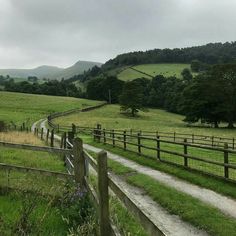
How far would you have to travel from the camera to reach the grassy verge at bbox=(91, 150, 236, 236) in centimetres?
823

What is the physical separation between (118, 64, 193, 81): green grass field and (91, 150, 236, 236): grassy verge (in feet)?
469

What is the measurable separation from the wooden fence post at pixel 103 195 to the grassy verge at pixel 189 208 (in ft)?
10.7

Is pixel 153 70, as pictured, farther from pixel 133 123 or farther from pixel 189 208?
pixel 189 208

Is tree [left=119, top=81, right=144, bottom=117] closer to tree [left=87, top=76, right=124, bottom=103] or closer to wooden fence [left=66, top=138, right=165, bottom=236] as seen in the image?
tree [left=87, top=76, right=124, bottom=103]

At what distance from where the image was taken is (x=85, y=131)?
44469 millimetres

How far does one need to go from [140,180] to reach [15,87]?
131 meters

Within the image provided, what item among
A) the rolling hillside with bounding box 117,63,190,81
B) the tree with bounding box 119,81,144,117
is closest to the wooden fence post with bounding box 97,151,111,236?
the tree with bounding box 119,81,144,117

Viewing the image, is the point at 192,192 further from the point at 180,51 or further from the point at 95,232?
the point at 180,51

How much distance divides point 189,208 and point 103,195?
4662 millimetres

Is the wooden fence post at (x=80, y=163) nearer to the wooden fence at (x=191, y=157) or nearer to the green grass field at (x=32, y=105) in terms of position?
the wooden fence at (x=191, y=157)

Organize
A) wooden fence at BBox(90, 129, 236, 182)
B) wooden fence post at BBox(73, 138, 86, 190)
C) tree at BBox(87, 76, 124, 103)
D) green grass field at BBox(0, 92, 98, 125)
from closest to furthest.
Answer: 1. wooden fence post at BBox(73, 138, 86, 190)
2. wooden fence at BBox(90, 129, 236, 182)
3. green grass field at BBox(0, 92, 98, 125)
4. tree at BBox(87, 76, 124, 103)

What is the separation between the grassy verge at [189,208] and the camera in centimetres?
823

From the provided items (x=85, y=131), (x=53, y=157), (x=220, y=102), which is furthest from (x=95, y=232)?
(x=220, y=102)

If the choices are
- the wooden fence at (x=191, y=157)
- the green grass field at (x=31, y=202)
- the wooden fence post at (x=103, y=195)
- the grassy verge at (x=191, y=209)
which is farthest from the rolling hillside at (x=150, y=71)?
the wooden fence post at (x=103, y=195)
